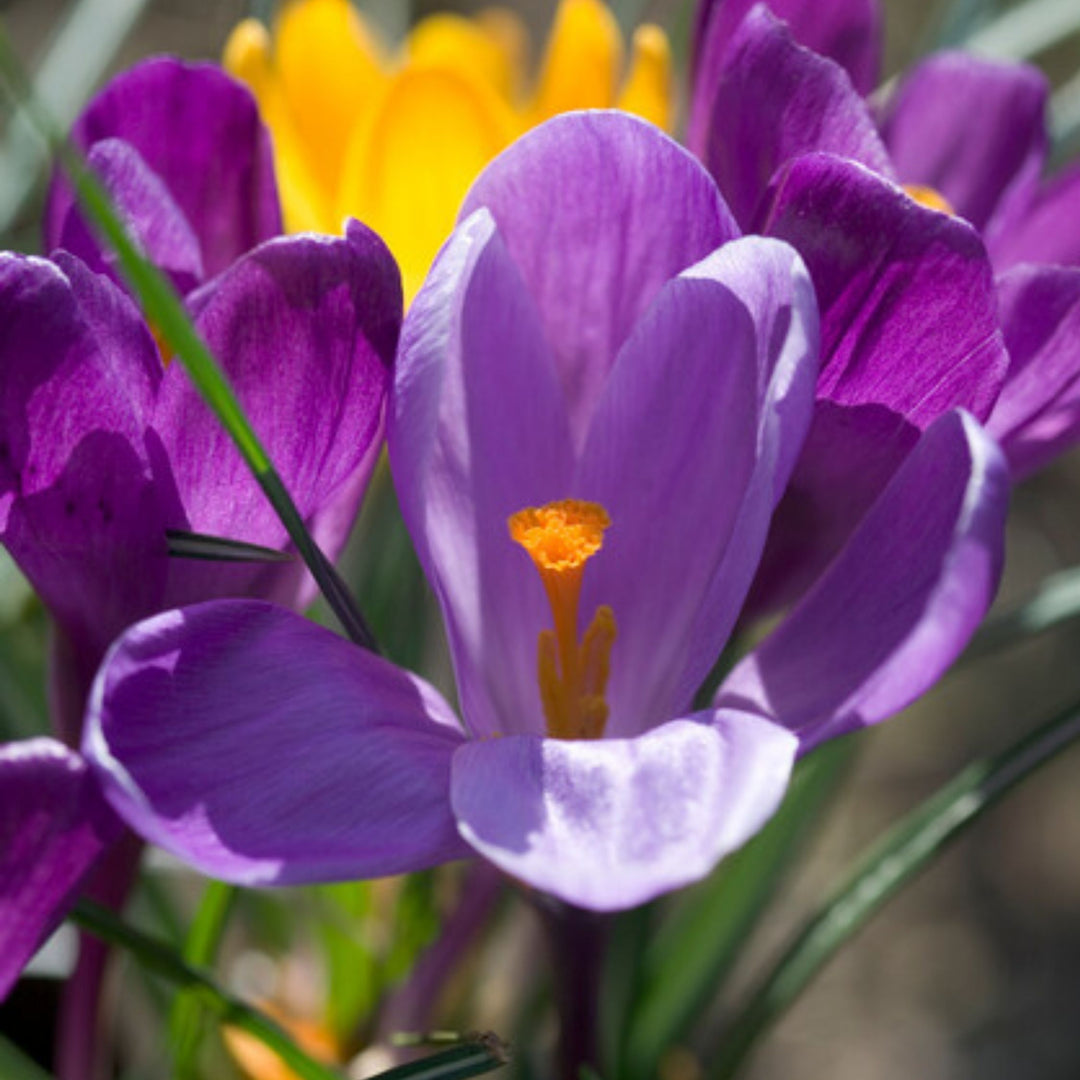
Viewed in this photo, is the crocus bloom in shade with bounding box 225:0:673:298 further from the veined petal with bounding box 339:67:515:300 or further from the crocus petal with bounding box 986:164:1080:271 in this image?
the crocus petal with bounding box 986:164:1080:271

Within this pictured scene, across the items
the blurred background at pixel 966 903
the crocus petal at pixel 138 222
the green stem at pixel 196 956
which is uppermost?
the crocus petal at pixel 138 222

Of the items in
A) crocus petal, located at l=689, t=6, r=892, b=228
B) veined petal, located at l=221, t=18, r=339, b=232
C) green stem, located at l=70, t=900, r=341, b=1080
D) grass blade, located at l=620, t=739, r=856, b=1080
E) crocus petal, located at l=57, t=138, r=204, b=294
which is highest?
crocus petal, located at l=689, t=6, r=892, b=228

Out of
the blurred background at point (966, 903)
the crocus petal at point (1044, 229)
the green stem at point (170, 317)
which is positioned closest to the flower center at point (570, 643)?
the green stem at point (170, 317)

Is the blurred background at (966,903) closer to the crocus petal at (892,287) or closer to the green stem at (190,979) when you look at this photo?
the green stem at (190,979)

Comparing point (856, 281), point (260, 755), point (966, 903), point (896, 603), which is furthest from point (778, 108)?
point (966, 903)

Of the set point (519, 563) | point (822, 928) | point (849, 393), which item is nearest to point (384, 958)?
point (822, 928)

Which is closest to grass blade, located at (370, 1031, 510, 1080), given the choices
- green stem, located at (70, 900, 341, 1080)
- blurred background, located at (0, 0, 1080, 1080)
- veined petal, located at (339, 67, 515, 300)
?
green stem, located at (70, 900, 341, 1080)

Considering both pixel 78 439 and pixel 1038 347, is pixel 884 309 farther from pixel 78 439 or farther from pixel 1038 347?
pixel 78 439
